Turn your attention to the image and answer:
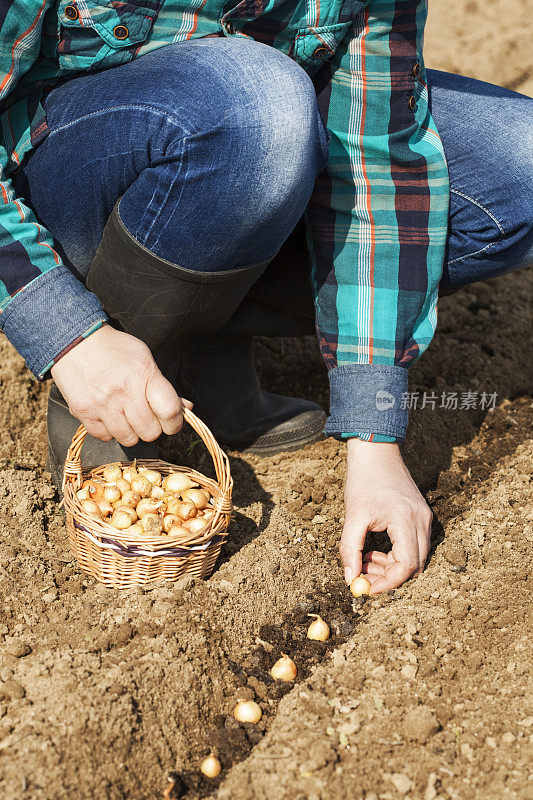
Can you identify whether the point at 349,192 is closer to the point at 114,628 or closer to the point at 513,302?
the point at 114,628

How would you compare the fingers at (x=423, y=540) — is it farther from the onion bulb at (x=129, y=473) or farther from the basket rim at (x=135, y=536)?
the onion bulb at (x=129, y=473)

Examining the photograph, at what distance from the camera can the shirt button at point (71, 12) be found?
1.25m

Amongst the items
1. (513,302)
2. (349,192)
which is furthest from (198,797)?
(513,302)

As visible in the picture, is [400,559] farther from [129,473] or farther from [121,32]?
[121,32]

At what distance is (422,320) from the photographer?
162 cm

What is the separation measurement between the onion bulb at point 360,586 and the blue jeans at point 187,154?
2.26 feet

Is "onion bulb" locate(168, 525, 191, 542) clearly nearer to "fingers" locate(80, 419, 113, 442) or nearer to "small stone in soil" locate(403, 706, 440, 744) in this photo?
"fingers" locate(80, 419, 113, 442)

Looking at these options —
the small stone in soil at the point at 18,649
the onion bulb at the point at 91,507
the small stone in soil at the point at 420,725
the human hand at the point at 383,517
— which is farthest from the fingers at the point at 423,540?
the small stone in soil at the point at 18,649

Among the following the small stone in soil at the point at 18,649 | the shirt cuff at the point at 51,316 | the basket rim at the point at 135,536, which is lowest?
the small stone in soil at the point at 18,649

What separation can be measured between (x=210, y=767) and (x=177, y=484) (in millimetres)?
580

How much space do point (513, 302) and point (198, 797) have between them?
2.26 metres

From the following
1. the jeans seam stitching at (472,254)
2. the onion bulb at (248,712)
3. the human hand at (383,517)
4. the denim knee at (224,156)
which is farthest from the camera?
the jeans seam stitching at (472,254)

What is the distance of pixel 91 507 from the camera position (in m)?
1.45

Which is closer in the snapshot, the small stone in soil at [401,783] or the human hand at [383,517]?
the small stone in soil at [401,783]
